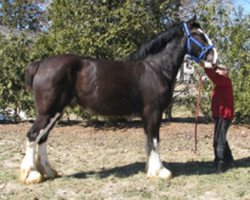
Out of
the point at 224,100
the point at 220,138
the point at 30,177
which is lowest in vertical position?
the point at 30,177

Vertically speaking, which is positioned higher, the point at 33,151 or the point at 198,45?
A: the point at 198,45

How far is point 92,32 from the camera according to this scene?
10109 mm

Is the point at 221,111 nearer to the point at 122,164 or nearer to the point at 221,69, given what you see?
the point at 221,69

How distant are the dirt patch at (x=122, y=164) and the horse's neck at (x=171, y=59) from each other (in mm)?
1556

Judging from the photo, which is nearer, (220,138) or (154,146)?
(154,146)

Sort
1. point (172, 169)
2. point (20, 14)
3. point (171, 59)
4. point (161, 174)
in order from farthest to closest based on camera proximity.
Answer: point (20, 14) < point (172, 169) < point (171, 59) < point (161, 174)

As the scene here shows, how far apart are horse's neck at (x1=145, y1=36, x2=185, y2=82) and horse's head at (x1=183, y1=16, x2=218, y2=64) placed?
5.4 inches

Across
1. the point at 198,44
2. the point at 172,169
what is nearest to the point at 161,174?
the point at 172,169

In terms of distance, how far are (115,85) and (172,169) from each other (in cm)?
173

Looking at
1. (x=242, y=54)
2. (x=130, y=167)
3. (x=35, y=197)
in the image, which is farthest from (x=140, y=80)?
(x=242, y=54)

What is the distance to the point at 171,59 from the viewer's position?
20.3ft

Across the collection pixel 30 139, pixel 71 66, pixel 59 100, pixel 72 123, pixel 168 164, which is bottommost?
pixel 72 123

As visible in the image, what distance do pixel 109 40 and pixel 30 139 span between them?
4905 mm

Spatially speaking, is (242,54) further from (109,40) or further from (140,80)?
(140,80)
